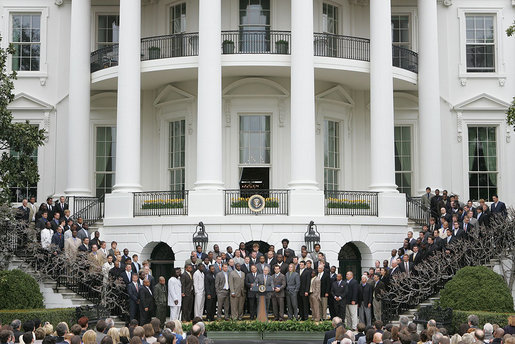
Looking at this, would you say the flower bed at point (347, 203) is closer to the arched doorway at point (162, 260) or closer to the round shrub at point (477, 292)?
the arched doorway at point (162, 260)

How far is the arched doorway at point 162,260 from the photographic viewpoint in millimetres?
31594

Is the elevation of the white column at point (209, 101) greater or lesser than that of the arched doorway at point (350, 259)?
greater

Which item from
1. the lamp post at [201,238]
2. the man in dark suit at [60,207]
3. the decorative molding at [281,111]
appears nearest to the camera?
the lamp post at [201,238]

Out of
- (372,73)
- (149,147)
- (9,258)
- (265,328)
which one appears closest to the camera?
(265,328)

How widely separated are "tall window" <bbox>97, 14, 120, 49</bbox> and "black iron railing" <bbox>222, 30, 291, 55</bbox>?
5697 mm

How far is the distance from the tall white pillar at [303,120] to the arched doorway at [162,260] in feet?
15.9

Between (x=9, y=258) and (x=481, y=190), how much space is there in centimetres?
2007

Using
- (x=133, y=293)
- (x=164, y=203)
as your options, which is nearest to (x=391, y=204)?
(x=164, y=203)

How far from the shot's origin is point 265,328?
80.6 feet

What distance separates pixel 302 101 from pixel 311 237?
506cm

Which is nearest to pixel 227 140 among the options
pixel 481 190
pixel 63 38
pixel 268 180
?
pixel 268 180

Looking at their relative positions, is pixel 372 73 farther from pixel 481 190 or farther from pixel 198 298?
pixel 198 298

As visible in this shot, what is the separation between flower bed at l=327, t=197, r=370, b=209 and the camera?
31750 mm

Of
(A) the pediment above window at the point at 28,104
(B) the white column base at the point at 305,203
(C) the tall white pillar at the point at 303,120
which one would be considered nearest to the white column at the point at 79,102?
(A) the pediment above window at the point at 28,104
